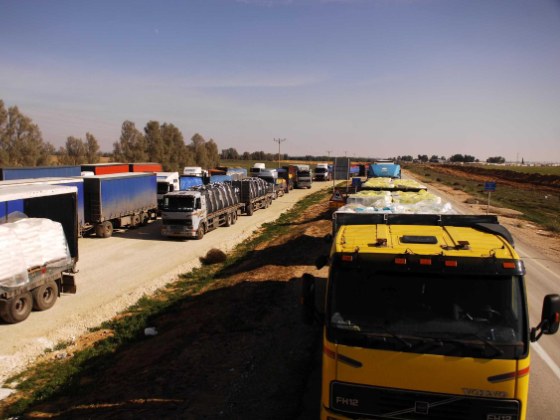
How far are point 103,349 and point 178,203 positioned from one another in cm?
1492

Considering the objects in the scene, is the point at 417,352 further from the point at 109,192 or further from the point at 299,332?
the point at 109,192

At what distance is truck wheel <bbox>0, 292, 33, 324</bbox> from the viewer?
12.6 metres

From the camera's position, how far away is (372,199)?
48.4ft

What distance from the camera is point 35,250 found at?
1333 centimetres

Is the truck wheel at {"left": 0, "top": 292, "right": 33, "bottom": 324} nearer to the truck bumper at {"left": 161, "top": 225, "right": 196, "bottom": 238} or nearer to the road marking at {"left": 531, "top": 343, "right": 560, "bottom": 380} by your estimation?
the truck bumper at {"left": 161, "top": 225, "right": 196, "bottom": 238}

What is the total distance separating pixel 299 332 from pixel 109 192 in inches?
754

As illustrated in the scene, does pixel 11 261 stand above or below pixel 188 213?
above

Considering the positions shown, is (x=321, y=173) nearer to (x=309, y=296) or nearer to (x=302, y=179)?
(x=302, y=179)

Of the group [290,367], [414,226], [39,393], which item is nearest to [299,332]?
[290,367]

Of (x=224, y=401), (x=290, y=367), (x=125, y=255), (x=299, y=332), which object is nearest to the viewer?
(x=224, y=401)

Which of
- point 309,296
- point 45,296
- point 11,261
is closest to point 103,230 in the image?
point 45,296

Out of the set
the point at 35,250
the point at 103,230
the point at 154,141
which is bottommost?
the point at 103,230

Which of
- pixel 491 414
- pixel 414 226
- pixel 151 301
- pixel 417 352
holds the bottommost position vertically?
pixel 151 301

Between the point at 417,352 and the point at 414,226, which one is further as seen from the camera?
the point at 414,226
